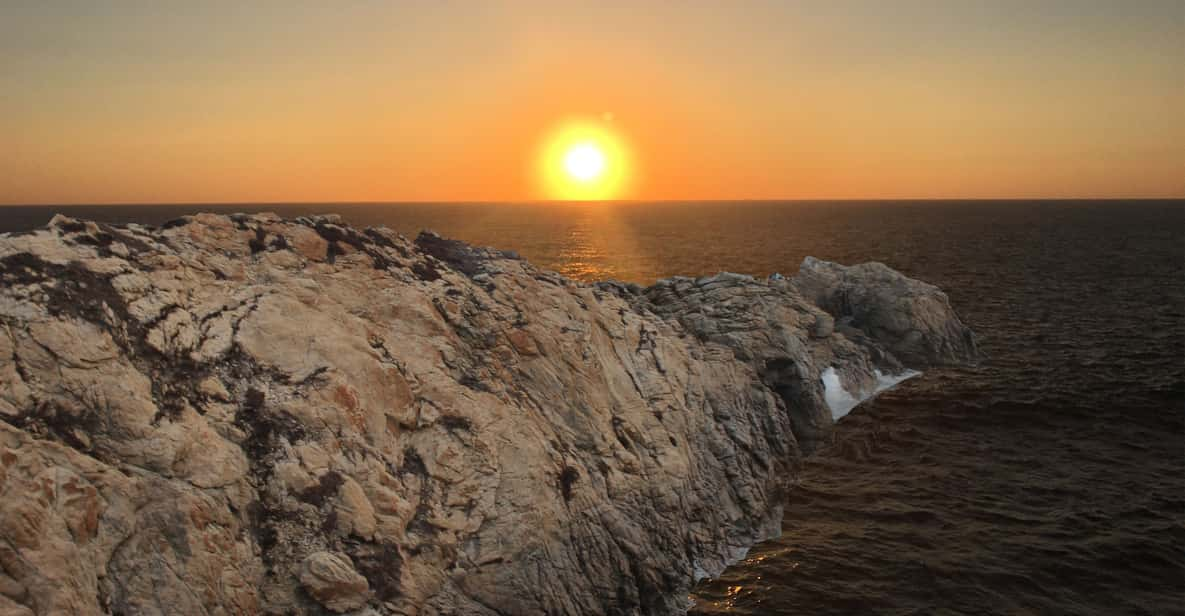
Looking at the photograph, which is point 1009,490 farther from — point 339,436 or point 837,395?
point 339,436

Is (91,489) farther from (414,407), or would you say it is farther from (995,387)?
(995,387)

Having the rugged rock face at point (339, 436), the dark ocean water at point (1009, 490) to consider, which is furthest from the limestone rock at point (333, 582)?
the dark ocean water at point (1009, 490)

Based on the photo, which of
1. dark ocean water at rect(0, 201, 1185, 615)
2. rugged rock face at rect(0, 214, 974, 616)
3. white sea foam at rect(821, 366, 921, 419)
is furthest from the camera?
white sea foam at rect(821, 366, 921, 419)

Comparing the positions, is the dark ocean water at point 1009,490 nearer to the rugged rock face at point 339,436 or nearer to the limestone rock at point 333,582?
the rugged rock face at point 339,436

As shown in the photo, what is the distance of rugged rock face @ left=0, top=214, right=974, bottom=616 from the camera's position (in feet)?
28.7

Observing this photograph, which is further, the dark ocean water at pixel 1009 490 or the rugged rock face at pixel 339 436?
the dark ocean water at pixel 1009 490

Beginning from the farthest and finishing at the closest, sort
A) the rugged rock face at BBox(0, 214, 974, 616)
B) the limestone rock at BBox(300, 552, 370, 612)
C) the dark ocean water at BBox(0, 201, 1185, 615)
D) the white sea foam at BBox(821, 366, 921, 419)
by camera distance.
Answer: the white sea foam at BBox(821, 366, 921, 419) < the dark ocean water at BBox(0, 201, 1185, 615) < the limestone rock at BBox(300, 552, 370, 612) < the rugged rock face at BBox(0, 214, 974, 616)

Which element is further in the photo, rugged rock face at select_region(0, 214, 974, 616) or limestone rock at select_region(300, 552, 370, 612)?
limestone rock at select_region(300, 552, 370, 612)

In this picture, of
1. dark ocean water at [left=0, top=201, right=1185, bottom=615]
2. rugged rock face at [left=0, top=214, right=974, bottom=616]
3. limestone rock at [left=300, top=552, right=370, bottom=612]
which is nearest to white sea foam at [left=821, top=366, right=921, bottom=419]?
dark ocean water at [left=0, top=201, right=1185, bottom=615]

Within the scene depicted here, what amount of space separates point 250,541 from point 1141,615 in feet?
58.5

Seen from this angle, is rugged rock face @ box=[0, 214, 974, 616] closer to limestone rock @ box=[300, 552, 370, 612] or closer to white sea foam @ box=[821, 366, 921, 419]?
limestone rock @ box=[300, 552, 370, 612]

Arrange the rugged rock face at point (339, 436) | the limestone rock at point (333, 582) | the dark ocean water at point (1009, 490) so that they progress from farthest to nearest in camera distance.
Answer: the dark ocean water at point (1009, 490) < the limestone rock at point (333, 582) < the rugged rock face at point (339, 436)

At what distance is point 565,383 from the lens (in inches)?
610

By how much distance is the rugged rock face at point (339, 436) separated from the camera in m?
8.74
